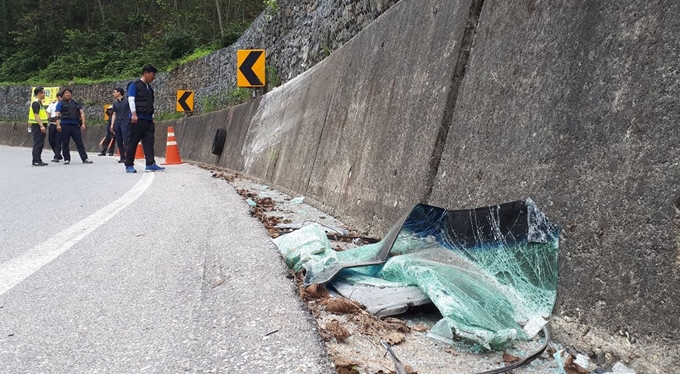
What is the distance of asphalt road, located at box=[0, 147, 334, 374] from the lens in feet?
6.15

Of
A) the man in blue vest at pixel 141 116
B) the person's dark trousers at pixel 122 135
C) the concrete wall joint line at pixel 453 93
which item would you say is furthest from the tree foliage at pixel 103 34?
the concrete wall joint line at pixel 453 93

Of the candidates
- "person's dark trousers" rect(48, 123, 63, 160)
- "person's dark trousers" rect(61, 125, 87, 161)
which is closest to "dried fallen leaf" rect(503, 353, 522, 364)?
"person's dark trousers" rect(61, 125, 87, 161)

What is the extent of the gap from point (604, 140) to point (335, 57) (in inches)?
193

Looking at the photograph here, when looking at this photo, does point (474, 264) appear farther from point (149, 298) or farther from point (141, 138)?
point (141, 138)

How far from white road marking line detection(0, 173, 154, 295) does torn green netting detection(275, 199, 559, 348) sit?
59.1 inches

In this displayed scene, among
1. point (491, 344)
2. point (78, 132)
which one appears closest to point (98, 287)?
point (491, 344)

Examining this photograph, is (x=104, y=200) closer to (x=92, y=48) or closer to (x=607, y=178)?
(x=607, y=178)

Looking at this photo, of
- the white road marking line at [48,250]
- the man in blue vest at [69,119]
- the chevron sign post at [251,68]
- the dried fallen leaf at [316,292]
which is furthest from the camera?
the man in blue vest at [69,119]

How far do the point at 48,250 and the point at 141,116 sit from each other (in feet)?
26.3

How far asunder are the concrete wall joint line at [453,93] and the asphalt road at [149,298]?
1.05m

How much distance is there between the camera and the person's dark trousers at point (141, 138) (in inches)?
432

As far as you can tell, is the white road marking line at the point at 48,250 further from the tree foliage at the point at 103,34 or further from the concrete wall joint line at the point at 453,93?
the tree foliage at the point at 103,34

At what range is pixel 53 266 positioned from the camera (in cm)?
320

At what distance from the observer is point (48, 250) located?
12.0 ft
